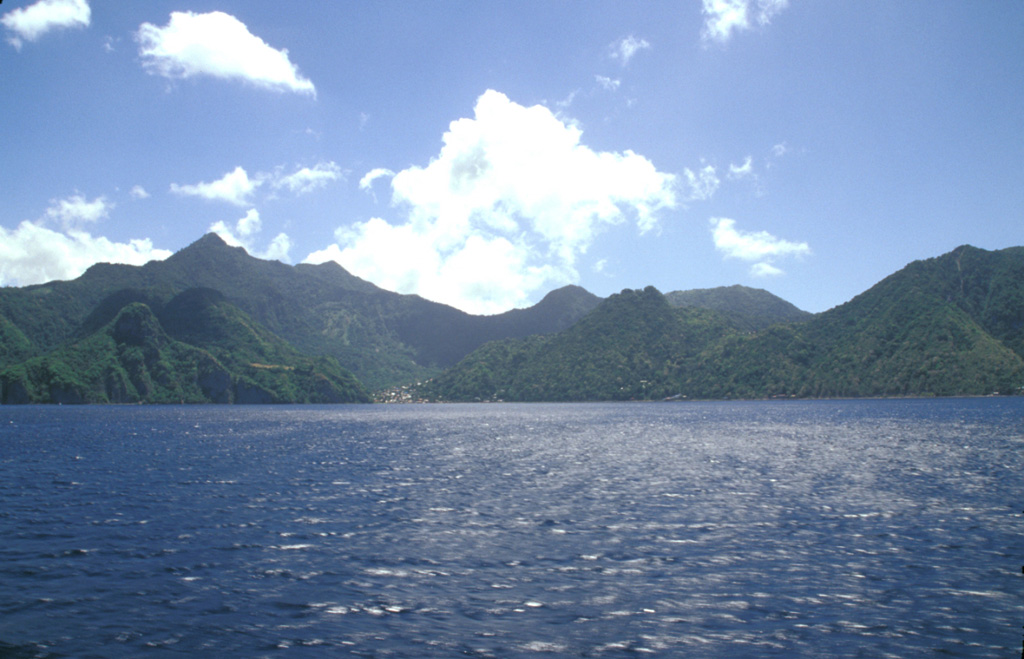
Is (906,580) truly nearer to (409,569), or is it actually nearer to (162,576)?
(409,569)

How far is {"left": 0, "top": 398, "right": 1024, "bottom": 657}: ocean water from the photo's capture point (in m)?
19.5

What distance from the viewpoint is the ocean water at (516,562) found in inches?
768

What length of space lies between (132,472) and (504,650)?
2422 inches

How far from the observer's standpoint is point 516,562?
28.9 meters

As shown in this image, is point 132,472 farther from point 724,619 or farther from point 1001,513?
point 1001,513

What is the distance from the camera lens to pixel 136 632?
65.4ft

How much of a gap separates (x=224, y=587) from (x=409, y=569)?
7790mm

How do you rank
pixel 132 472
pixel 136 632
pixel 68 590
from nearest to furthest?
pixel 136 632 < pixel 68 590 < pixel 132 472

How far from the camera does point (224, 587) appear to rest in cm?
2506

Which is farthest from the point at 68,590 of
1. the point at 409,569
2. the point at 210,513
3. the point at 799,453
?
the point at 799,453

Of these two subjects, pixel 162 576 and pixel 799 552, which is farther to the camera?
pixel 799 552

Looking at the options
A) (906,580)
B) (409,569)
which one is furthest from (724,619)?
(409,569)

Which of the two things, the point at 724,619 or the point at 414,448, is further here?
the point at 414,448

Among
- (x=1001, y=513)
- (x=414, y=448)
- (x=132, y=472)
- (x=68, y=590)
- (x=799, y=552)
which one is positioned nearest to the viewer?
(x=68, y=590)
